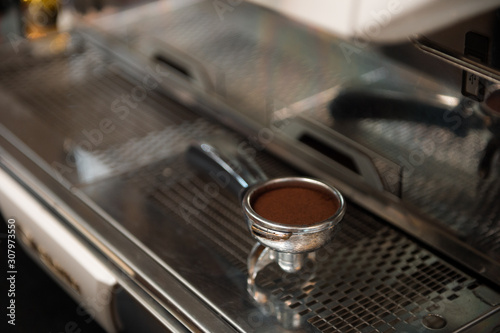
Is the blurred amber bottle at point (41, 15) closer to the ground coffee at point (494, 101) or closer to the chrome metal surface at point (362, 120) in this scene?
the chrome metal surface at point (362, 120)

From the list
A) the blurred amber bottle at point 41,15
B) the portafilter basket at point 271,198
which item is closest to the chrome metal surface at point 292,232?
the portafilter basket at point 271,198

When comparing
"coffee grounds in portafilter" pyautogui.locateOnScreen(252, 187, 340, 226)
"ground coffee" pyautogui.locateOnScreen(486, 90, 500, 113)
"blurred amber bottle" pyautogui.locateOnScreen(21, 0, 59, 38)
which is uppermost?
"ground coffee" pyautogui.locateOnScreen(486, 90, 500, 113)

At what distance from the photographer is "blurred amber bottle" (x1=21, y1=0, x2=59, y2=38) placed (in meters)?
1.52

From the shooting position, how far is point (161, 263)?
0.87 meters

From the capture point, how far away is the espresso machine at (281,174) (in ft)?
2.57

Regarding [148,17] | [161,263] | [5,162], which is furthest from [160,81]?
[161,263]

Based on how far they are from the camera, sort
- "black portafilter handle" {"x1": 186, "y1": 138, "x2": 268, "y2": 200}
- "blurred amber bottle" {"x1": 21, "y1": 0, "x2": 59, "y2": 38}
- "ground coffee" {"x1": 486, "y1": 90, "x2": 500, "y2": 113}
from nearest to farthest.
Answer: "ground coffee" {"x1": 486, "y1": 90, "x2": 500, "y2": 113}, "black portafilter handle" {"x1": 186, "y1": 138, "x2": 268, "y2": 200}, "blurred amber bottle" {"x1": 21, "y1": 0, "x2": 59, "y2": 38}

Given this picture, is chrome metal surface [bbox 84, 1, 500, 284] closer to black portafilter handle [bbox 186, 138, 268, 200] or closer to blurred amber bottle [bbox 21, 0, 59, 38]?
black portafilter handle [bbox 186, 138, 268, 200]

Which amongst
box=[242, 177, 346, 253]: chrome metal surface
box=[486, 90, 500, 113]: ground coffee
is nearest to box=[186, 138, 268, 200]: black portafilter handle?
box=[242, 177, 346, 253]: chrome metal surface

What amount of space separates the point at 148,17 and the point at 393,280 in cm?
72

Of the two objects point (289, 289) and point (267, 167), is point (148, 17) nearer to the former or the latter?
point (267, 167)

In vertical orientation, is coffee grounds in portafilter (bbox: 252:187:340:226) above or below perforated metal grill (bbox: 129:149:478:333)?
above

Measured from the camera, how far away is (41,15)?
152cm

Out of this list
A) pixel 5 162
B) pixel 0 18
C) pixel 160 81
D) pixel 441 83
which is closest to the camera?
pixel 441 83
